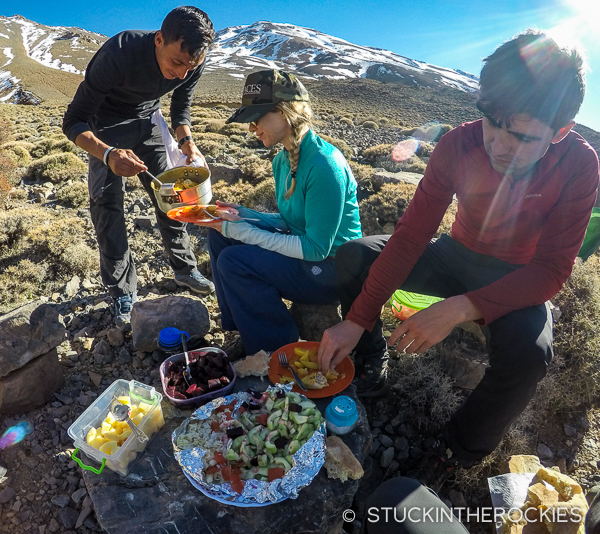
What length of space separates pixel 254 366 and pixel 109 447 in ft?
3.04

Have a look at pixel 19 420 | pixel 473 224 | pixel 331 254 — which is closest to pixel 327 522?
pixel 331 254

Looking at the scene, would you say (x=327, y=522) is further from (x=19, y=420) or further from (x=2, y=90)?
(x=2, y=90)

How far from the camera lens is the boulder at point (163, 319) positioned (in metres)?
3.35

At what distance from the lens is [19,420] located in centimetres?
286

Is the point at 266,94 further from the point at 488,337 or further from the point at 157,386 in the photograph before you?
the point at 157,386

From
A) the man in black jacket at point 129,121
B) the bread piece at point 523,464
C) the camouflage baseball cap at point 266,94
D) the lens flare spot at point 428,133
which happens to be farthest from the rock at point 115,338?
the lens flare spot at point 428,133

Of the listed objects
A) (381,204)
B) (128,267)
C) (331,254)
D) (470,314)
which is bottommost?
(128,267)

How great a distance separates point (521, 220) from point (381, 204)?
154 inches

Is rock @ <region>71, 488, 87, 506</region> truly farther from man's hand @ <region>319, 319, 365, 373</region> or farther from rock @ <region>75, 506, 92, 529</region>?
man's hand @ <region>319, 319, 365, 373</region>

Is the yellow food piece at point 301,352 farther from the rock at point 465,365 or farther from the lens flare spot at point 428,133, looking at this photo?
the lens flare spot at point 428,133

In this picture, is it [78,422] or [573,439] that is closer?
[78,422]

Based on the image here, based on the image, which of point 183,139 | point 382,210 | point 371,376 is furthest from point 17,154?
A: point 371,376

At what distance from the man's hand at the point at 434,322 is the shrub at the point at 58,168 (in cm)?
918

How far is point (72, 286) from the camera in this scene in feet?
14.9
